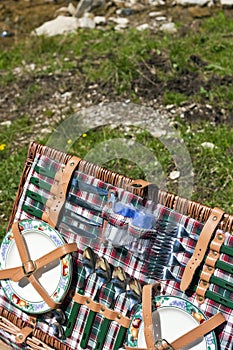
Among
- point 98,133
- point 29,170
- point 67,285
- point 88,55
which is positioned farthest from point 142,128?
point 67,285

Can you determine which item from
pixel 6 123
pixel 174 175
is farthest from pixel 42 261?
pixel 6 123

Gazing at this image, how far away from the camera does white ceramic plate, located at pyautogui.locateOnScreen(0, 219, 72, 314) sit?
231 cm

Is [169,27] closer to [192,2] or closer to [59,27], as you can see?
[192,2]

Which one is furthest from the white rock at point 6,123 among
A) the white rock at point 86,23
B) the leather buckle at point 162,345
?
the leather buckle at point 162,345

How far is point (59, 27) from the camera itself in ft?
16.6

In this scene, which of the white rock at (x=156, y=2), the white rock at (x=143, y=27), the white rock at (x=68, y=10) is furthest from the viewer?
the white rock at (x=68, y=10)

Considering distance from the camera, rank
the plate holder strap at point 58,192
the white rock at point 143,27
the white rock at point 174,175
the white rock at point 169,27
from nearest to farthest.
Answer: the plate holder strap at point 58,192 < the white rock at point 174,175 < the white rock at point 169,27 < the white rock at point 143,27

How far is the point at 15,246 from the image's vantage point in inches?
95.8

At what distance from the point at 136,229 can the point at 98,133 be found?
62.4 inches

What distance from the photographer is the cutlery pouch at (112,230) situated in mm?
2164

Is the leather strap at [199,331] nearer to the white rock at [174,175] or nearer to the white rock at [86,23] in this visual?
the white rock at [174,175]

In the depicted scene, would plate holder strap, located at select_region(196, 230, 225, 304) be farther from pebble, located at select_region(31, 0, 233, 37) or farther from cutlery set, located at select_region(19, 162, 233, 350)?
pebble, located at select_region(31, 0, 233, 37)

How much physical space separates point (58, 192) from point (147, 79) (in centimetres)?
186

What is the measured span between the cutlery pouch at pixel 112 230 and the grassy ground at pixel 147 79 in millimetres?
859
